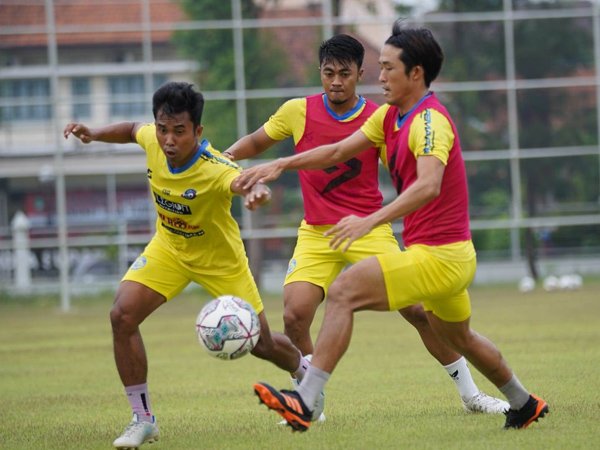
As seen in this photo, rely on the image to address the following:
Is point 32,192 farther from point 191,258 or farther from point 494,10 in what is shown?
point 191,258

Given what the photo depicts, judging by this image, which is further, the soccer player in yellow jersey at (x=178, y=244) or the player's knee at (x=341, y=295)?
the soccer player in yellow jersey at (x=178, y=244)

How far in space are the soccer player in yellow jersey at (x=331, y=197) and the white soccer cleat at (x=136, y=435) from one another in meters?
1.47

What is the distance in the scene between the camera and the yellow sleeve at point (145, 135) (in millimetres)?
8359

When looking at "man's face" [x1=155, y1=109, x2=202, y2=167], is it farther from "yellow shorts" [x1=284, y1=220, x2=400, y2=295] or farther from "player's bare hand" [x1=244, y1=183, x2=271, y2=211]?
"yellow shorts" [x1=284, y1=220, x2=400, y2=295]

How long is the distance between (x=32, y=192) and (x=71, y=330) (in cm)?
1240

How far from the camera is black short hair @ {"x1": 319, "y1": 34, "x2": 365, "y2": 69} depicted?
904 cm

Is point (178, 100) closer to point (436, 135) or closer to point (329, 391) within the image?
point (436, 135)

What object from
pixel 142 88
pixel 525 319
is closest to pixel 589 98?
pixel 142 88

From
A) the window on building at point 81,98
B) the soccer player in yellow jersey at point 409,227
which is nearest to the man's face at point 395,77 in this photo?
the soccer player in yellow jersey at point 409,227

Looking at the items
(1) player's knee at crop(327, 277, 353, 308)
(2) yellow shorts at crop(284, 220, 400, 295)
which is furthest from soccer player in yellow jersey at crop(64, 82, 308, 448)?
(1) player's knee at crop(327, 277, 353, 308)

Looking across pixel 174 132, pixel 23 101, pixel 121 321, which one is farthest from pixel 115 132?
pixel 23 101

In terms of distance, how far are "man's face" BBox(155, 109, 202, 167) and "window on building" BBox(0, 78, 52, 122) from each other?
2315cm

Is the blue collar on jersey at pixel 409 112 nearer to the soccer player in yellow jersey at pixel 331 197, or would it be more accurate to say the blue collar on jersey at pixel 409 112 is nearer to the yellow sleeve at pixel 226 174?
the yellow sleeve at pixel 226 174

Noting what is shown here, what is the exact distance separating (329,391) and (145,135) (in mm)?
3499
